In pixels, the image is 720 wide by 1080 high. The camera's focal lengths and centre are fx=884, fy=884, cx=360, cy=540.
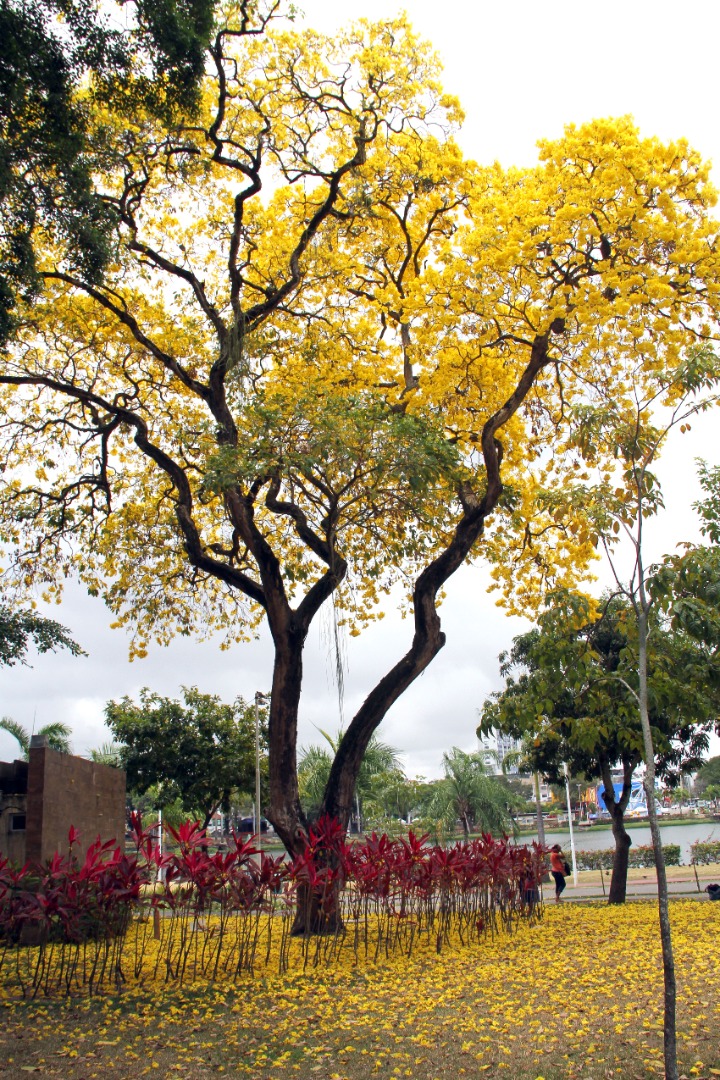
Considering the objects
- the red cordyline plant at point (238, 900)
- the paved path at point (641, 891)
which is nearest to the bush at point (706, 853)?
the paved path at point (641, 891)

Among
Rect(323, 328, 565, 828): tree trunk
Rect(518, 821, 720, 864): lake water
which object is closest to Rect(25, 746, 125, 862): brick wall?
Rect(323, 328, 565, 828): tree trunk

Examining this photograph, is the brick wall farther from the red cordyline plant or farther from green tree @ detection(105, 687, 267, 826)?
green tree @ detection(105, 687, 267, 826)

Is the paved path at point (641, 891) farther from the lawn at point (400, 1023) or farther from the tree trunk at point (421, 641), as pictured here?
the lawn at point (400, 1023)

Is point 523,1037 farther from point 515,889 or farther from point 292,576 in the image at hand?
point 292,576

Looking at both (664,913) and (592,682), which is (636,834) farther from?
(664,913)

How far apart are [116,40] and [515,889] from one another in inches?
356

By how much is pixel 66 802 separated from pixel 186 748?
9811 millimetres

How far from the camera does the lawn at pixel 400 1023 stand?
4.77 m

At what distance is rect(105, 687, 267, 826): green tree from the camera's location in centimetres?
2031

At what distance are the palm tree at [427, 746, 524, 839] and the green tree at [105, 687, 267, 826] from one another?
35.5 ft

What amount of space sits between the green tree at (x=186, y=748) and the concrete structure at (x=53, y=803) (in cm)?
725

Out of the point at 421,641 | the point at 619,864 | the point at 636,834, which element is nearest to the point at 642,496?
the point at 421,641

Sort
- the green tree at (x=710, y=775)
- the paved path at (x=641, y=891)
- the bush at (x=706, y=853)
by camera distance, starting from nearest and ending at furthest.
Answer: the paved path at (x=641, y=891) < the bush at (x=706, y=853) < the green tree at (x=710, y=775)

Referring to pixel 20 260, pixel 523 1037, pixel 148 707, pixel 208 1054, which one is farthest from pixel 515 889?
pixel 148 707
